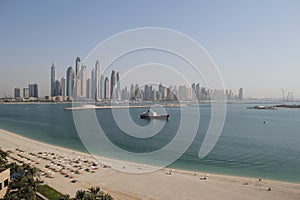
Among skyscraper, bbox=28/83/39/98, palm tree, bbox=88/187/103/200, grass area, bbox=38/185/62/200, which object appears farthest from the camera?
skyscraper, bbox=28/83/39/98

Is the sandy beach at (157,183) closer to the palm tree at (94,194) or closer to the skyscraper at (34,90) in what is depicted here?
the palm tree at (94,194)

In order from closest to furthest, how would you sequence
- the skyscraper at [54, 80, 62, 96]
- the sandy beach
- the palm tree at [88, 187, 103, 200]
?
the palm tree at [88, 187, 103, 200]
the sandy beach
the skyscraper at [54, 80, 62, 96]

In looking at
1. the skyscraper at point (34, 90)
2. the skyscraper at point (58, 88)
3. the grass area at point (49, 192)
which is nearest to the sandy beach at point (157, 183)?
the grass area at point (49, 192)

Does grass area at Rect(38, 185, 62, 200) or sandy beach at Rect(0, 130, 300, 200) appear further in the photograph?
sandy beach at Rect(0, 130, 300, 200)

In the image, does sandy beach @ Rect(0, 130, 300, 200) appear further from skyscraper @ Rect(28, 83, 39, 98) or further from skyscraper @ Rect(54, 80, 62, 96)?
skyscraper @ Rect(28, 83, 39, 98)

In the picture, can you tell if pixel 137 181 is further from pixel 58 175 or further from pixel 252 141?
pixel 252 141

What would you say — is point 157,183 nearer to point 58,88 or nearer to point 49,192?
point 49,192

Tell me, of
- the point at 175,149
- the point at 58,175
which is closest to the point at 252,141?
the point at 175,149

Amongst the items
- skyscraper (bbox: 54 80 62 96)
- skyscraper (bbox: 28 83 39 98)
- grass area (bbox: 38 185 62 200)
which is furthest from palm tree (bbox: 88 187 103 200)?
skyscraper (bbox: 28 83 39 98)

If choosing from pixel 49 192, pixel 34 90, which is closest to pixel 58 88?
pixel 34 90
